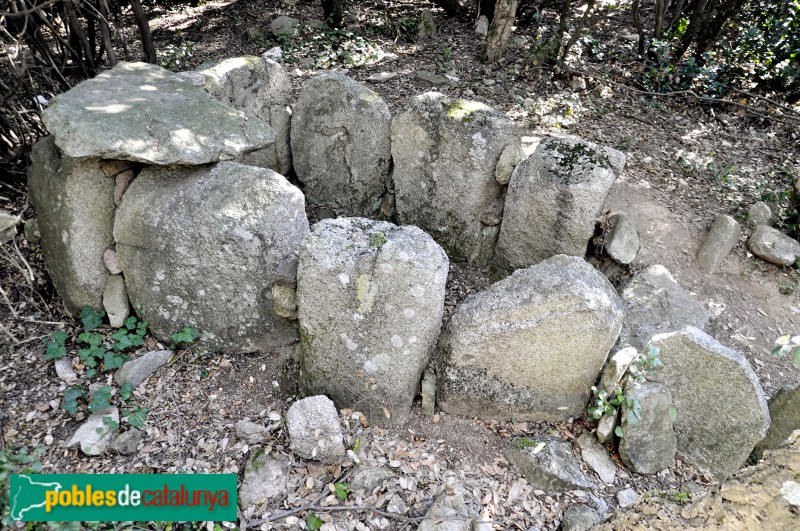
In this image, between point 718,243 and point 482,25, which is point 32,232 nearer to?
point 718,243

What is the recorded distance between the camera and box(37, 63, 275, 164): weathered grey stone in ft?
10.3

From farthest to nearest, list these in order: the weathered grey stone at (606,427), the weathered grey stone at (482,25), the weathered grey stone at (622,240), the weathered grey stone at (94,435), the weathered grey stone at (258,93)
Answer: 1. the weathered grey stone at (482,25)
2. the weathered grey stone at (258,93)
3. the weathered grey stone at (622,240)
4. the weathered grey stone at (606,427)
5. the weathered grey stone at (94,435)

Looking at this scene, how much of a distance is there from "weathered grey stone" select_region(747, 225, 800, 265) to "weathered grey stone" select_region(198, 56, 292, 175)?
13.5 feet

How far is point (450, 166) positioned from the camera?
13.8ft

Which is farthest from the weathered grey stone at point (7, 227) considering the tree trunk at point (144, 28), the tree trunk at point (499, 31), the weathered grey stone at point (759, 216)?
the weathered grey stone at point (759, 216)

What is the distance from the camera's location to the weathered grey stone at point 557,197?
12.4 feet

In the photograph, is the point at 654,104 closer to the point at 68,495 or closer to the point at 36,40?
the point at 36,40

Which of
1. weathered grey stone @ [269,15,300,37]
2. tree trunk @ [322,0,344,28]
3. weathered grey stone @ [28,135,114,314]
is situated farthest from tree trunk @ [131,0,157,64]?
weathered grey stone @ [28,135,114,314]

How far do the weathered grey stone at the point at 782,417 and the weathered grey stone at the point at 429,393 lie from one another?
1.96 m

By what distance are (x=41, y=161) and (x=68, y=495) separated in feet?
6.89

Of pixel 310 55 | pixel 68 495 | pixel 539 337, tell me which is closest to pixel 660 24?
pixel 310 55

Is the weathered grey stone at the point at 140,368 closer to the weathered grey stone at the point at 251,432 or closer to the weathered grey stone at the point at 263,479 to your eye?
the weathered grey stone at the point at 251,432

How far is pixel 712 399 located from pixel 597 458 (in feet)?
2.45

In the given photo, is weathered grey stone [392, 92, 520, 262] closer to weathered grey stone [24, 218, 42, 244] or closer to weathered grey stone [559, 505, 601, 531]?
weathered grey stone [559, 505, 601, 531]
